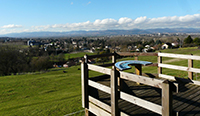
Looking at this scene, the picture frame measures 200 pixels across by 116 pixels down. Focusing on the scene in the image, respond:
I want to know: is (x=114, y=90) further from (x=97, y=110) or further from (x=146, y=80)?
(x=97, y=110)

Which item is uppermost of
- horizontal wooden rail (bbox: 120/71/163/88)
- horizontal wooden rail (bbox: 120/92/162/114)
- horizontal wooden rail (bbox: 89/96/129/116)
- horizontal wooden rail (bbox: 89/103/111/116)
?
horizontal wooden rail (bbox: 120/71/163/88)

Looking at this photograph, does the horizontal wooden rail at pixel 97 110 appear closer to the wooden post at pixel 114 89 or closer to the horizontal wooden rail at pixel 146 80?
the wooden post at pixel 114 89

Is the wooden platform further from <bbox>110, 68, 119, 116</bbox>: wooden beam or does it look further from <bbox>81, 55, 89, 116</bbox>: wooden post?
<bbox>110, 68, 119, 116</bbox>: wooden beam

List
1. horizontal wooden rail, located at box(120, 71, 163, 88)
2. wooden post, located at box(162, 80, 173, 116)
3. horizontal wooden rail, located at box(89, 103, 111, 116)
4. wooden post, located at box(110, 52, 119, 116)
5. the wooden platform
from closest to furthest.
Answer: wooden post, located at box(162, 80, 173, 116) < horizontal wooden rail, located at box(120, 71, 163, 88) < wooden post, located at box(110, 52, 119, 116) < the wooden platform < horizontal wooden rail, located at box(89, 103, 111, 116)

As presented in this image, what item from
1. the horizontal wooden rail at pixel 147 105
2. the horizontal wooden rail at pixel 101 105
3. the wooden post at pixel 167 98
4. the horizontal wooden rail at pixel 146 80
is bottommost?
the horizontal wooden rail at pixel 101 105

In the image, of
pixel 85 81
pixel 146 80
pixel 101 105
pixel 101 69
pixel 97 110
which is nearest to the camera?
pixel 146 80

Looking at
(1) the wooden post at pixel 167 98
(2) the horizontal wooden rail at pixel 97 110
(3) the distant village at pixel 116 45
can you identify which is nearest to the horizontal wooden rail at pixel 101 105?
(2) the horizontal wooden rail at pixel 97 110

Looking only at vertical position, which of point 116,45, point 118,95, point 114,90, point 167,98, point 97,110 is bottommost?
point 97,110

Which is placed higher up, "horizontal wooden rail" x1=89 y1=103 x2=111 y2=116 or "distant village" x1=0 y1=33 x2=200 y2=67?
"distant village" x1=0 y1=33 x2=200 y2=67

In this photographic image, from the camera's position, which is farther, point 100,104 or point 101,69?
point 100,104

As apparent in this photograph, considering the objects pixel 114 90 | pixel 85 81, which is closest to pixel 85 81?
pixel 85 81

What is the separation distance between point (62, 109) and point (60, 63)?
53.4 m

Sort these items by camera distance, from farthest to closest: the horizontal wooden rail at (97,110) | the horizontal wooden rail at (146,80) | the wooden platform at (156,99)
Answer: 1. the horizontal wooden rail at (97,110)
2. the wooden platform at (156,99)
3. the horizontal wooden rail at (146,80)

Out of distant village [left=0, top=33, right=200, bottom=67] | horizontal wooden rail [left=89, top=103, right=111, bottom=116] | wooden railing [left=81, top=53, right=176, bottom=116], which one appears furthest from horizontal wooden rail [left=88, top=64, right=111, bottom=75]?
distant village [left=0, top=33, right=200, bottom=67]
